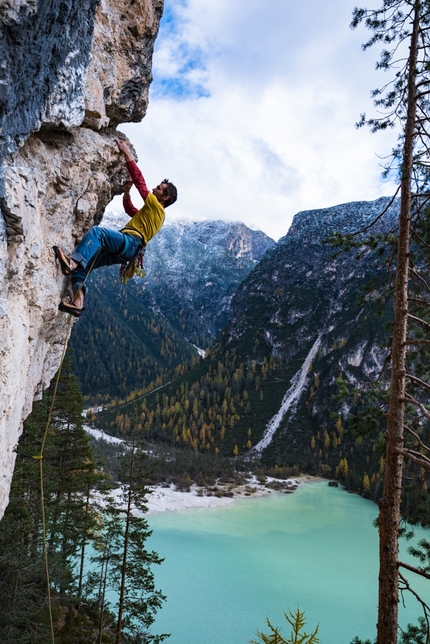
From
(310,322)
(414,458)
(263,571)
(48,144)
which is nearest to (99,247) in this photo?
(48,144)

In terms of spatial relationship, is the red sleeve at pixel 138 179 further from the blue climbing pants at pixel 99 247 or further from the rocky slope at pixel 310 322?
the rocky slope at pixel 310 322

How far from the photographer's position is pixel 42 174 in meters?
4.28

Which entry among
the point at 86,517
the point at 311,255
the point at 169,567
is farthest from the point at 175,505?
the point at 311,255

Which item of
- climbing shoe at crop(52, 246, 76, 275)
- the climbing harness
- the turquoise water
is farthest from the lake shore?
climbing shoe at crop(52, 246, 76, 275)

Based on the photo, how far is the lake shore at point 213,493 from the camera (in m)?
49.8

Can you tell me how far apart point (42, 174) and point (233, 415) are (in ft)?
306

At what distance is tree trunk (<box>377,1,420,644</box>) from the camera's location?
4965mm

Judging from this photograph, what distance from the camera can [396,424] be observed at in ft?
18.2

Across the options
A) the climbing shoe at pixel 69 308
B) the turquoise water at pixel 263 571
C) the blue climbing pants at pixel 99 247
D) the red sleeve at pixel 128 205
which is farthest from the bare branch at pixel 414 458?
the turquoise water at pixel 263 571

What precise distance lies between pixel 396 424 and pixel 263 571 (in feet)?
111

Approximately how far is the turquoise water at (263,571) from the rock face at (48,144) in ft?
82.8

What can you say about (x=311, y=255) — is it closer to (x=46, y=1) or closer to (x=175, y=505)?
(x=175, y=505)

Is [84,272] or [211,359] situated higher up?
[211,359]

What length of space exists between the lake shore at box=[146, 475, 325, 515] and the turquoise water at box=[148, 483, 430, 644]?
1.86 meters
